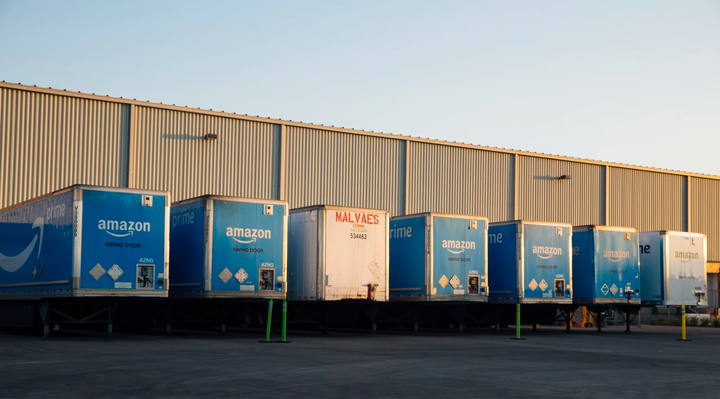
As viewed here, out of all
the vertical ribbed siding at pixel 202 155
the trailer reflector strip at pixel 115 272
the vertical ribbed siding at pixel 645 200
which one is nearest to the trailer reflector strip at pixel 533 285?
the vertical ribbed siding at pixel 202 155

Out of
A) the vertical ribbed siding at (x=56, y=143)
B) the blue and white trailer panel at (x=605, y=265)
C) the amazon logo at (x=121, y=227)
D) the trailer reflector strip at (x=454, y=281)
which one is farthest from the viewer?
the vertical ribbed siding at (x=56, y=143)

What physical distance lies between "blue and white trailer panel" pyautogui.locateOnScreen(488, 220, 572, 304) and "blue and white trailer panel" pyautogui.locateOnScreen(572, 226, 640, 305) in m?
1.31

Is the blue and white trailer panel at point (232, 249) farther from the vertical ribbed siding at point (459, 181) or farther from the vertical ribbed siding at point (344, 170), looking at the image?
the vertical ribbed siding at point (459, 181)

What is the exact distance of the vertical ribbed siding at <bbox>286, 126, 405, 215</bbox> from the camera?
122 ft

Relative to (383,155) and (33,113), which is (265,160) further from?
(33,113)

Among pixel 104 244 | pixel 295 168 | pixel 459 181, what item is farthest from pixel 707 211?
pixel 104 244

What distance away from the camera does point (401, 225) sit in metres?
27.5

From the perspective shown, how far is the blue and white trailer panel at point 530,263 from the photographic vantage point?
91.8ft

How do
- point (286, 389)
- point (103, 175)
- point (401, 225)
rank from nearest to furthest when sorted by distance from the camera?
point (286, 389), point (401, 225), point (103, 175)

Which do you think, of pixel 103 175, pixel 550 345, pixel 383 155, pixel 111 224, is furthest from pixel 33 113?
pixel 550 345

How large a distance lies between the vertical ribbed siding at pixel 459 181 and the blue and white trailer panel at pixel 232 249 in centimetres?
1831

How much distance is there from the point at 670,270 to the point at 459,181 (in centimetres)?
1284

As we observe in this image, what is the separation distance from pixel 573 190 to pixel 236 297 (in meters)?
28.9

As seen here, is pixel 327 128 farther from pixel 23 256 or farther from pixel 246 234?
pixel 23 256
